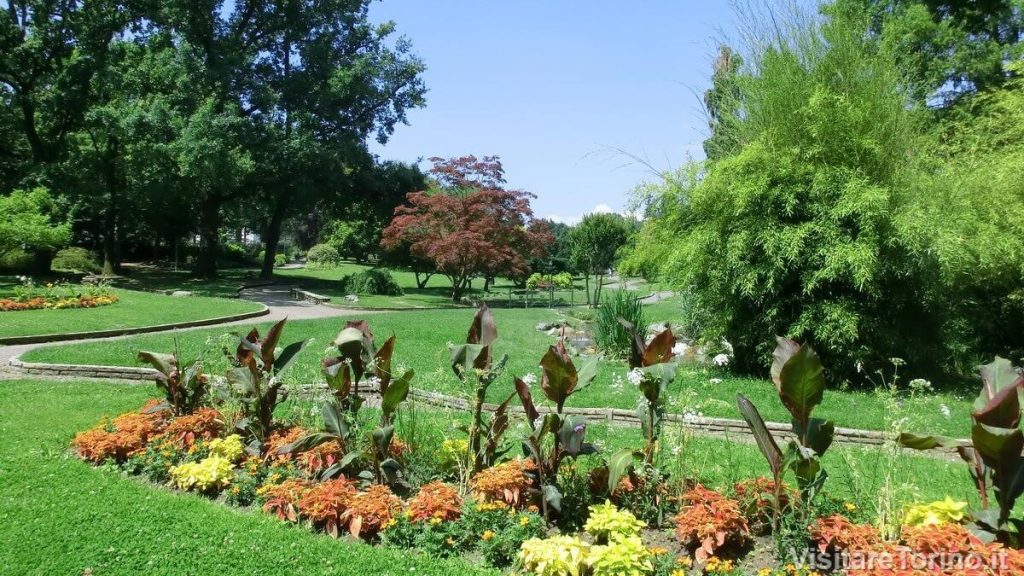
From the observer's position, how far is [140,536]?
11.3ft

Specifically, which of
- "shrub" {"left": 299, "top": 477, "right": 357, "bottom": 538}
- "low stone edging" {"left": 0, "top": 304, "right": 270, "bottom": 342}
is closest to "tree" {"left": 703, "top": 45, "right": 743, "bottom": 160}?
"shrub" {"left": 299, "top": 477, "right": 357, "bottom": 538}

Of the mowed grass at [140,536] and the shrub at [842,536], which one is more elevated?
the shrub at [842,536]

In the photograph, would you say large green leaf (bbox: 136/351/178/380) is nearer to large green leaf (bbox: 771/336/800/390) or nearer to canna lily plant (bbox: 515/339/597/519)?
canna lily plant (bbox: 515/339/597/519)

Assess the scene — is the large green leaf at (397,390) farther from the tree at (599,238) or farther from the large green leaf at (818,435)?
the tree at (599,238)

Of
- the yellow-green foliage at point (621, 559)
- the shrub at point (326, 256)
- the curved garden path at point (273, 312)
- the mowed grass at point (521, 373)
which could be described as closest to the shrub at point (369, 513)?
the mowed grass at point (521, 373)

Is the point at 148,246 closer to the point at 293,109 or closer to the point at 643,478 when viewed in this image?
the point at 293,109

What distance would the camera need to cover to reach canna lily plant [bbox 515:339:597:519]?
11.8ft

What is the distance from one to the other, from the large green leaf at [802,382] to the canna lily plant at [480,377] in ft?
5.23

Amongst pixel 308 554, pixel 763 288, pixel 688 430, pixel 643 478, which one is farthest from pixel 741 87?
pixel 308 554

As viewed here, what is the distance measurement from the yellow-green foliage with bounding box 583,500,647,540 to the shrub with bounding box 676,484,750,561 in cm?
23

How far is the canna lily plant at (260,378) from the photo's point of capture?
4.52 metres

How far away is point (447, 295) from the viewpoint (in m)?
25.3

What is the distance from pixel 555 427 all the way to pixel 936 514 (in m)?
1.91

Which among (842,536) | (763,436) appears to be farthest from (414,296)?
(842,536)
